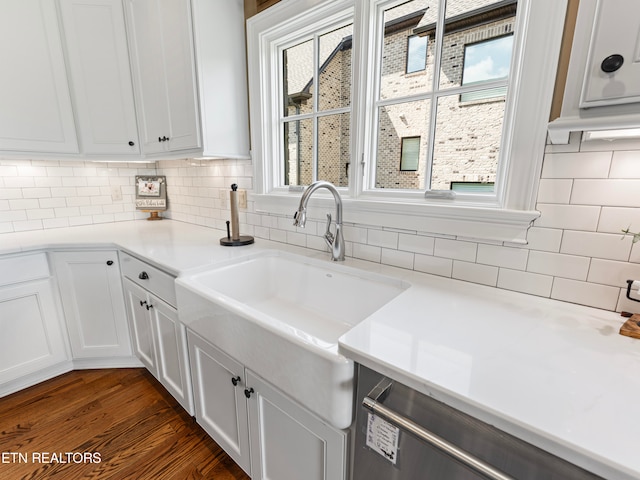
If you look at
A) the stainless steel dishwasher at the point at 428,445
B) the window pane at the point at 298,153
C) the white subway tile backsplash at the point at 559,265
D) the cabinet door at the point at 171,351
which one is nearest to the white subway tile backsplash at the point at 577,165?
the white subway tile backsplash at the point at 559,265

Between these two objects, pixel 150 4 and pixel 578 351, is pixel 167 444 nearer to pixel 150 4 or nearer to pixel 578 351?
pixel 578 351

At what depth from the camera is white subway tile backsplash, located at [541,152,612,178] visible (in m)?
0.81

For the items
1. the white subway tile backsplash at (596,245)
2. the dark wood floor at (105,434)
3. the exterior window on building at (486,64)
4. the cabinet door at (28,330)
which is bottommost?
the dark wood floor at (105,434)

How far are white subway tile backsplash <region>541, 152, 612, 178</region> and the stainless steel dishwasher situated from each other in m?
0.75

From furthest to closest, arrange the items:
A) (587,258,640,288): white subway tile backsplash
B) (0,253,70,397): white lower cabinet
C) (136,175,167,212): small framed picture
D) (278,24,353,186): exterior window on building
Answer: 1. (136,175,167,212): small framed picture
2. (0,253,70,397): white lower cabinet
3. (278,24,353,186): exterior window on building
4. (587,258,640,288): white subway tile backsplash

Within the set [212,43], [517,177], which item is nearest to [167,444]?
[517,177]

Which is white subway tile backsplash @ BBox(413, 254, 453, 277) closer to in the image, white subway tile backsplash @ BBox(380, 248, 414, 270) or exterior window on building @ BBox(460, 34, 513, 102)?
white subway tile backsplash @ BBox(380, 248, 414, 270)

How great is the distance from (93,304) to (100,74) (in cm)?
144

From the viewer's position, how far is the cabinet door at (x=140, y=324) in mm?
1609

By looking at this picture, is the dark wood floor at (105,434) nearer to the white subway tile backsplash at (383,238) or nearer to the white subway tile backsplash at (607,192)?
the white subway tile backsplash at (383,238)

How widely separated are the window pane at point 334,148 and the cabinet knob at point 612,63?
0.98 m

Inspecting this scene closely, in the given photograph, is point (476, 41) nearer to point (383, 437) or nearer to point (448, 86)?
point (448, 86)

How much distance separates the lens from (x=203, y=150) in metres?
1.60

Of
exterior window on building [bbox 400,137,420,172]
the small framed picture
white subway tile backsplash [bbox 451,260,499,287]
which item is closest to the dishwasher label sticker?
white subway tile backsplash [bbox 451,260,499,287]
